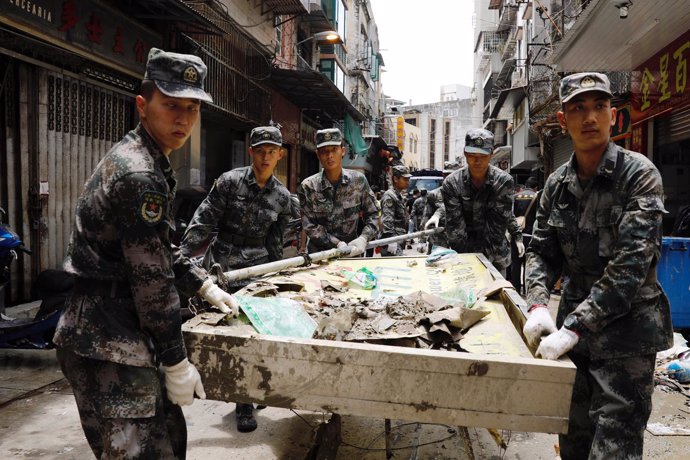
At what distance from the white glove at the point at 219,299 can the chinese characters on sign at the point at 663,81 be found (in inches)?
330

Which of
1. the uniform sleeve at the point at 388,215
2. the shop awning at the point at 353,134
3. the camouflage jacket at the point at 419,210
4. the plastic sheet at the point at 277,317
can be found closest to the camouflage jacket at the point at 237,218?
the plastic sheet at the point at 277,317

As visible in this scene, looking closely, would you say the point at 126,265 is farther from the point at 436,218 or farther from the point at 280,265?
the point at 436,218

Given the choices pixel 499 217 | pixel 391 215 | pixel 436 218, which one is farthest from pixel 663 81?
pixel 499 217

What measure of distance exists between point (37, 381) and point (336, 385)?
11.7ft

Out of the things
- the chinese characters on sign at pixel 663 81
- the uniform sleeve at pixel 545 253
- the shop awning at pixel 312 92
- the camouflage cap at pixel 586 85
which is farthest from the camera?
the shop awning at pixel 312 92

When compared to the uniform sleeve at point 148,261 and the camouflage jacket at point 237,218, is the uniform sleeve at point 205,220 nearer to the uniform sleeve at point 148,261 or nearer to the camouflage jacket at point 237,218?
the camouflage jacket at point 237,218

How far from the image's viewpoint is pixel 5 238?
4.43 meters

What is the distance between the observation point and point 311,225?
17.5ft

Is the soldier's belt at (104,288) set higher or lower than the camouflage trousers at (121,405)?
higher

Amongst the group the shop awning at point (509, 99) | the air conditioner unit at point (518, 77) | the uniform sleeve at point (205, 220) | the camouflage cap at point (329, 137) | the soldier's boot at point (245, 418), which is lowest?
the soldier's boot at point (245, 418)

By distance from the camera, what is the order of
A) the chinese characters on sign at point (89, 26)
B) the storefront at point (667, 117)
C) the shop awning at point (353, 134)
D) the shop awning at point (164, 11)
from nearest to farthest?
the chinese characters on sign at point (89, 26), the shop awning at point (164, 11), the storefront at point (667, 117), the shop awning at point (353, 134)

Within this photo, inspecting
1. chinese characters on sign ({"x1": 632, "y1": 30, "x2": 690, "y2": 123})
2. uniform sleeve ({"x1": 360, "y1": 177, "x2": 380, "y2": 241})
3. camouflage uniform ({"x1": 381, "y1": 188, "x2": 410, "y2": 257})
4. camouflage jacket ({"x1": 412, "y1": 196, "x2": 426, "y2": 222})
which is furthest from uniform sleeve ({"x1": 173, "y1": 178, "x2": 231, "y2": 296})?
camouflage jacket ({"x1": 412, "y1": 196, "x2": 426, "y2": 222})

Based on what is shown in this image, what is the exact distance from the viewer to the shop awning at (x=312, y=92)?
523 inches

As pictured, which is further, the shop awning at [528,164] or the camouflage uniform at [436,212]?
the shop awning at [528,164]
